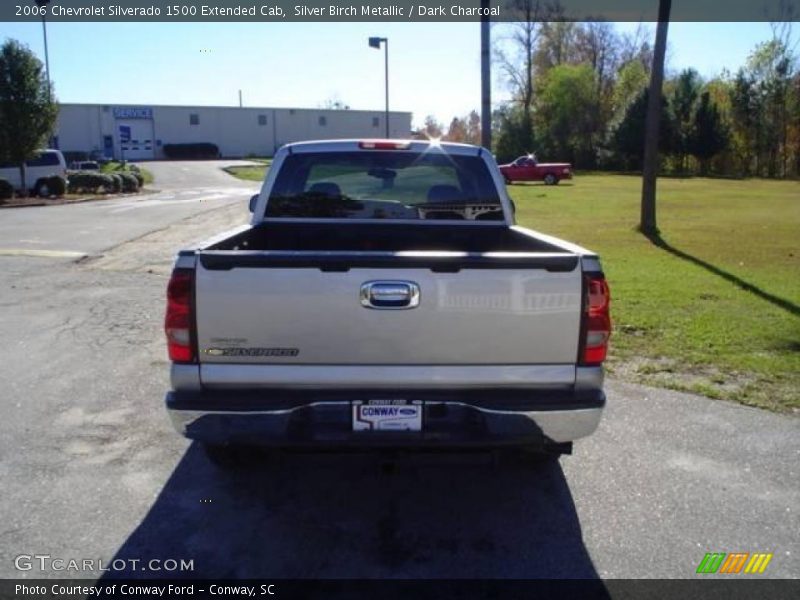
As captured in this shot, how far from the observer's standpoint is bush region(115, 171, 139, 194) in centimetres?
3266

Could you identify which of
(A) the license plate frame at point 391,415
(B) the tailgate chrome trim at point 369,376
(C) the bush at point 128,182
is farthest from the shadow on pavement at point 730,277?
(C) the bush at point 128,182

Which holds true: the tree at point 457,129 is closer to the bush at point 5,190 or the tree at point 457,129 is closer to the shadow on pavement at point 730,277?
the bush at point 5,190

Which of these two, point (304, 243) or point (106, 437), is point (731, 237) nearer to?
point (304, 243)

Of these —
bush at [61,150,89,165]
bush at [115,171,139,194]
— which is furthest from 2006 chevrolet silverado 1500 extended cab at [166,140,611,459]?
bush at [61,150,89,165]

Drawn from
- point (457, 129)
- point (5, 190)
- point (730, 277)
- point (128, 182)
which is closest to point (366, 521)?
point (730, 277)

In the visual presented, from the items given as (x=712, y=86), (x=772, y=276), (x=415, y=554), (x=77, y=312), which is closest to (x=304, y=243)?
(x=415, y=554)

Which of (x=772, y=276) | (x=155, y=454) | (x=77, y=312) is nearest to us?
(x=155, y=454)

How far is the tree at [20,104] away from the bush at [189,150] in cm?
4694

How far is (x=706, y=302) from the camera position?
8516 millimetres

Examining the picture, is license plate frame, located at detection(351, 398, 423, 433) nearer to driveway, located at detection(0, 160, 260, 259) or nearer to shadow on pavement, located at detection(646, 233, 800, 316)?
shadow on pavement, located at detection(646, 233, 800, 316)

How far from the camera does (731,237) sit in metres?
15.0

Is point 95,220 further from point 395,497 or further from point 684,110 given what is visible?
point 684,110

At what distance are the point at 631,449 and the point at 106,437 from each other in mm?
3470

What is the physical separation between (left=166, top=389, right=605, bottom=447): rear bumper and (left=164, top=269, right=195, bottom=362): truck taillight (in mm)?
196
